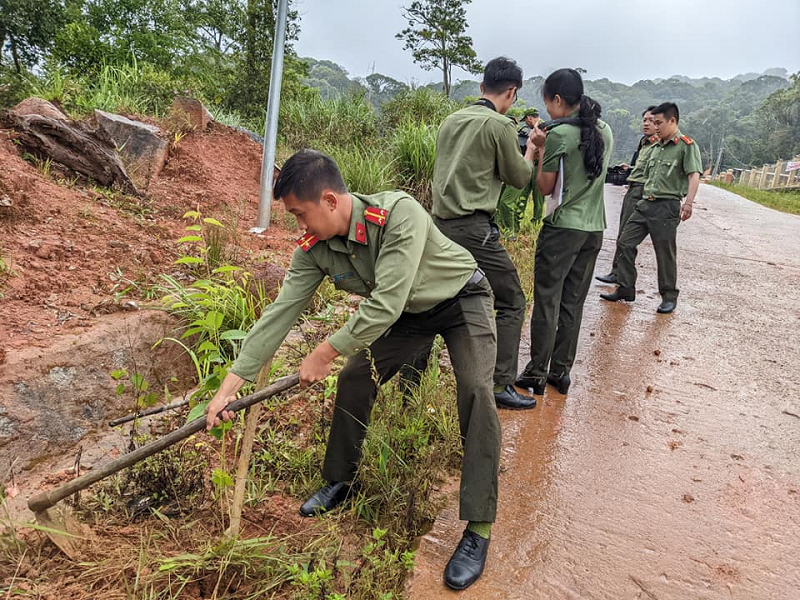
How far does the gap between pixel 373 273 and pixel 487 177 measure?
4.25ft

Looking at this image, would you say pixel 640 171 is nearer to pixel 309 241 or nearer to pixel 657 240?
pixel 657 240

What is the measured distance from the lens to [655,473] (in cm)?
280

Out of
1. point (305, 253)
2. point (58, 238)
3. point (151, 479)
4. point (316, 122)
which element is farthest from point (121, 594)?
point (316, 122)

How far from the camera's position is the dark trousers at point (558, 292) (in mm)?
3365

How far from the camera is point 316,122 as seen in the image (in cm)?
869

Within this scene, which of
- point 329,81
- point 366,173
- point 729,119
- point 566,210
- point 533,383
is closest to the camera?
point 566,210

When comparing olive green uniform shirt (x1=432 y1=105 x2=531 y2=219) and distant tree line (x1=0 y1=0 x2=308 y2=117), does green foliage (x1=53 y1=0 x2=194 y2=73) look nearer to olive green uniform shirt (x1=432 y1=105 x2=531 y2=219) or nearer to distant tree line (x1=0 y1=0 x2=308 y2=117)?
distant tree line (x1=0 y1=0 x2=308 y2=117)

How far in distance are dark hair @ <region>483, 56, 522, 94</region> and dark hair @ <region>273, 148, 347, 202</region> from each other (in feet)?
5.39

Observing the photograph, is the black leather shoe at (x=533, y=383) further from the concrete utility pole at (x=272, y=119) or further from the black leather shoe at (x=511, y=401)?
the concrete utility pole at (x=272, y=119)

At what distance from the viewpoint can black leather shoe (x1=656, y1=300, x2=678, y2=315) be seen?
525cm

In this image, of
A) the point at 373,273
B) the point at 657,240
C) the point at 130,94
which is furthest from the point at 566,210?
the point at 130,94

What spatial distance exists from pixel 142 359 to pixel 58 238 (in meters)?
1.30

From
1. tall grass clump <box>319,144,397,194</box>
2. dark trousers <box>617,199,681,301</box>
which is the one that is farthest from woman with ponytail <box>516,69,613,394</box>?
tall grass clump <box>319,144,397,194</box>

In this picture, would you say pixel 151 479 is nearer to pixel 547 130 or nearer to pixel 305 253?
pixel 305 253
